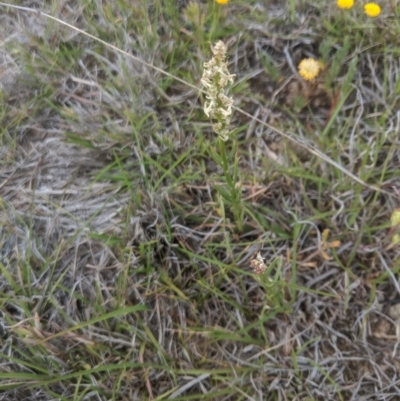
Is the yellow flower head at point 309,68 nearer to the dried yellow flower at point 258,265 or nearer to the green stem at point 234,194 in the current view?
the green stem at point 234,194

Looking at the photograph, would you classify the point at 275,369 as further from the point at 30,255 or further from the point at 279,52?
the point at 279,52

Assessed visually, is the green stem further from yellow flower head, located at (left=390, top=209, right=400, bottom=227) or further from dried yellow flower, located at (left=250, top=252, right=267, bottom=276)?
yellow flower head, located at (left=390, top=209, right=400, bottom=227)

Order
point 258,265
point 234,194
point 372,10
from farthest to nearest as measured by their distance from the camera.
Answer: point 372,10
point 234,194
point 258,265

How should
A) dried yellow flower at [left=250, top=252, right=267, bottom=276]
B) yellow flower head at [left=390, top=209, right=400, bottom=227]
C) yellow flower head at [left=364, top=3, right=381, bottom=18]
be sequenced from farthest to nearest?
1. yellow flower head at [left=364, top=3, right=381, bottom=18]
2. yellow flower head at [left=390, top=209, right=400, bottom=227]
3. dried yellow flower at [left=250, top=252, right=267, bottom=276]

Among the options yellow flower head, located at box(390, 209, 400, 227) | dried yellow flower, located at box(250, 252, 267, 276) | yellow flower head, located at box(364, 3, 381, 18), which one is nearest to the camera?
dried yellow flower, located at box(250, 252, 267, 276)

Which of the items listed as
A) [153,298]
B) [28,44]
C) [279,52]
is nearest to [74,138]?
[28,44]

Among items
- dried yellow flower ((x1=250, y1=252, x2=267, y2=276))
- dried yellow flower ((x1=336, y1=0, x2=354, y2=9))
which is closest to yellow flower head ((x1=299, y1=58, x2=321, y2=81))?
dried yellow flower ((x1=336, y1=0, x2=354, y2=9))

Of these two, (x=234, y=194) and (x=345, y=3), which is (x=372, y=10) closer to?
(x=345, y=3)

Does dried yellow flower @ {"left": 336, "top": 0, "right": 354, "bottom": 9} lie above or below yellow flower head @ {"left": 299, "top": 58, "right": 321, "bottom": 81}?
above

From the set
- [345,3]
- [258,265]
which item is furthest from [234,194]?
[345,3]

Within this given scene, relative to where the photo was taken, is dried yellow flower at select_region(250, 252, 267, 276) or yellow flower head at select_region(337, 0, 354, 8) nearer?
dried yellow flower at select_region(250, 252, 267, 276)
